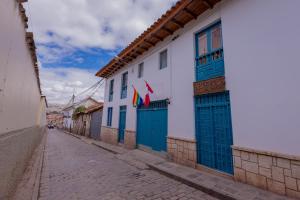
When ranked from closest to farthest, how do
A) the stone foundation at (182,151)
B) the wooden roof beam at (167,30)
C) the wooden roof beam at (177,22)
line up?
the stone foundation at (182,151)
the wooden roof beam at (177,22)
the wooden roof beam at (167,30)

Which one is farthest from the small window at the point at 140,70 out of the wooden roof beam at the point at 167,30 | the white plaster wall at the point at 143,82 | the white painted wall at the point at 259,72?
the white painted wall at the point at 259,72

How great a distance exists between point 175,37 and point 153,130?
4417mm

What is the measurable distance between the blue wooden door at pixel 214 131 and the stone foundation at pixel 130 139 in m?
4.55

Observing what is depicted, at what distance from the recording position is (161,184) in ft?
15.1

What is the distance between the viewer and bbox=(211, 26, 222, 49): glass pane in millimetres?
5547

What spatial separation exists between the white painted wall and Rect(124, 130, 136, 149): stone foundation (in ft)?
12.6

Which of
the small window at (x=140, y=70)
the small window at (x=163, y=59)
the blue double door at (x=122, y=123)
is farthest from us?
the blue double door at (x=122, y=123)

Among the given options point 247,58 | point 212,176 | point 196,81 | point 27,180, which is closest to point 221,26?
point 247,58

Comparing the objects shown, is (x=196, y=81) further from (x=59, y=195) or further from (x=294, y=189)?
(x=59, y=195)

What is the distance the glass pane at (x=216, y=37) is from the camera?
18.2 ft

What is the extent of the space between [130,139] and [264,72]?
24.7ft

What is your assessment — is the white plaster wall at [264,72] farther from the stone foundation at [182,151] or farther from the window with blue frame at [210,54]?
the stone foundation at [182,151]

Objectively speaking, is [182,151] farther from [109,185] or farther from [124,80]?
[124,80]

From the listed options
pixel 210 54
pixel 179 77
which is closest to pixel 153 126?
pixel 179 77
